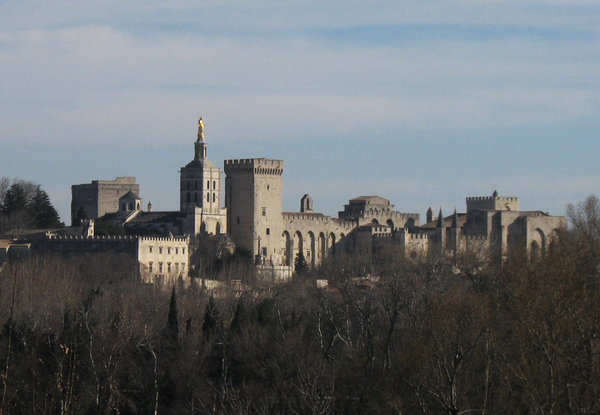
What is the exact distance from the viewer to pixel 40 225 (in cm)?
8612

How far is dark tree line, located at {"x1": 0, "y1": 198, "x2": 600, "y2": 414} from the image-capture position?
28766mm

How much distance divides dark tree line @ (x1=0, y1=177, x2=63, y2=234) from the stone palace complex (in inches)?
73.0

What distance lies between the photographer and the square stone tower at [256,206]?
273 feet

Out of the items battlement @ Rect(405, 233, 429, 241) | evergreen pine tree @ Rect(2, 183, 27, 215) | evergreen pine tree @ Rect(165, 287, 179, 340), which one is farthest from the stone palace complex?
evergreen pine tree @ Rect(165, 287, 179, 340)

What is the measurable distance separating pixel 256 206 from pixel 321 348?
39426 millimetres

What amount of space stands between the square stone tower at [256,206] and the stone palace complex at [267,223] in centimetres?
5

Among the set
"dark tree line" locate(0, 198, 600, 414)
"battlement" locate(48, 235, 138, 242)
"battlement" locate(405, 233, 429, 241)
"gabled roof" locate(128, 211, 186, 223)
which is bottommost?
"dark tree line" locate(0, 198, 600, 414)

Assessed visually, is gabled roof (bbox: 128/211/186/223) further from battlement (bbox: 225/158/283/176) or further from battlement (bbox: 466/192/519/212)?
battlement (bbox: 466/192/519/212)

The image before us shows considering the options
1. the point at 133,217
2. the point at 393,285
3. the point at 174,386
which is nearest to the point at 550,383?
the point at 174,386

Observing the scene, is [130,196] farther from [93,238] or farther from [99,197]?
[93,238]

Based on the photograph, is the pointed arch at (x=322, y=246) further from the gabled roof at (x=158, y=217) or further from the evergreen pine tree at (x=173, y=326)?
the evergreen pine tree at (x=173, y=326)

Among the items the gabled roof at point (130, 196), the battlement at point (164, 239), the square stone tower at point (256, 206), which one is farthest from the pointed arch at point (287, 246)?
the gabled roof at point (130, 196)

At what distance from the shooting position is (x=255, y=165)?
85.1m

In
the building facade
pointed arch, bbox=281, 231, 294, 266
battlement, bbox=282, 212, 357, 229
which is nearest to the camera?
pointed arch, bbox=281, 231, 294, 266
